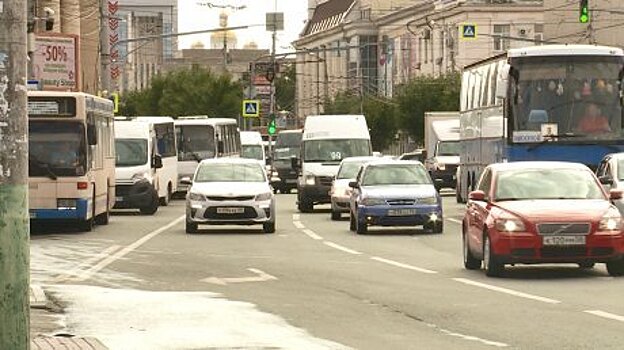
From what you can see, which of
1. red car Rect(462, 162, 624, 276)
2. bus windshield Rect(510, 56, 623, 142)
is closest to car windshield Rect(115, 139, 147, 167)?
bus windshield Rect(510, 56, 623, 142)

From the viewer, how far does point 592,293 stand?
20156 millimetres

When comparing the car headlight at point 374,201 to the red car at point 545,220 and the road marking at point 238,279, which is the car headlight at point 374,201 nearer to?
the red car at point 545,220

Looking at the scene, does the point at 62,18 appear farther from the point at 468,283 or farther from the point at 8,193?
the point at 8,193

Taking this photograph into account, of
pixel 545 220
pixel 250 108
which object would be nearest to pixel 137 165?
pixel 545 220

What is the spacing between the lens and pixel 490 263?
2303cm

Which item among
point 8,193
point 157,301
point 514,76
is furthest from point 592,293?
point 514,76

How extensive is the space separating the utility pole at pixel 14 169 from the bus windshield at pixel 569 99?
28.0 m

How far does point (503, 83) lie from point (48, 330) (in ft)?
80.2

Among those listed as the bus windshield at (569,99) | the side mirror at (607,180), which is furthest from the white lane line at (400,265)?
the bus windshield at (569,99)

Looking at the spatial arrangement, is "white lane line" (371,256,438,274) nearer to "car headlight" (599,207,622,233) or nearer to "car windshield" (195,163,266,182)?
"car headlight" (599,207,622,233)

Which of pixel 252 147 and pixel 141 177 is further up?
pixel 252 147

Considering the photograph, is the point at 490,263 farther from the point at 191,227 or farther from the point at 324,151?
the point at 324,151

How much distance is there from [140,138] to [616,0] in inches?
2562

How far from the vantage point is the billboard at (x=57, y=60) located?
71.7 meters
